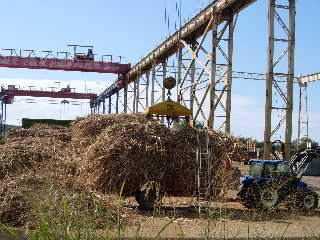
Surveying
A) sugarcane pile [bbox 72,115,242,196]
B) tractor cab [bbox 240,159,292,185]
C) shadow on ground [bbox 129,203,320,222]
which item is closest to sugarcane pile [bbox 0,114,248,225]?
sugarcane pile [bbox 72,115,242,196]

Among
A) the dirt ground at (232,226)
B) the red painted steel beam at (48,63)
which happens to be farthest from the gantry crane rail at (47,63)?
the dirt ground at (232,226)

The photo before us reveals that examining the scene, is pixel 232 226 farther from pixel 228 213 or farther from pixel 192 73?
pixel 192 73

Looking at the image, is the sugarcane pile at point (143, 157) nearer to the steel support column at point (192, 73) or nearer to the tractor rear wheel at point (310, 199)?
the tractor rear wheel at point (310, 199)

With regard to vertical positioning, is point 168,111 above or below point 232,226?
above

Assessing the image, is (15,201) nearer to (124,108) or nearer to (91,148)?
(91,148)

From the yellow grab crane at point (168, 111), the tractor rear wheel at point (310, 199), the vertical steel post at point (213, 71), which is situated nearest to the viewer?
the yellow grab crane at point (168, 111)

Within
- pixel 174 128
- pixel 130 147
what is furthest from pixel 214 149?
pixel 130 147

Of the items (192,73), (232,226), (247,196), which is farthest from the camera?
(192,73)

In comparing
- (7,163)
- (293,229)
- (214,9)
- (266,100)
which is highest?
(214,9)

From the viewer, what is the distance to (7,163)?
1179cm

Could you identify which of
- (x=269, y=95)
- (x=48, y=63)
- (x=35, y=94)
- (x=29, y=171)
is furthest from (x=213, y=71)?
(x=35, y=94)

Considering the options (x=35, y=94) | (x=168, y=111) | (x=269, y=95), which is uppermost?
(x=35, y=94)

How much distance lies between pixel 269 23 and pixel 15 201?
1340cm

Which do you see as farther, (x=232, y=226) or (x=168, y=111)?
(x=168, y=111)
